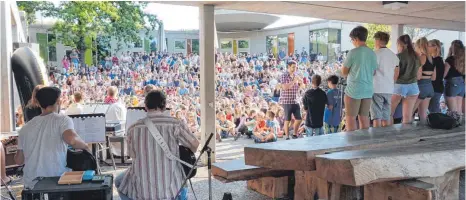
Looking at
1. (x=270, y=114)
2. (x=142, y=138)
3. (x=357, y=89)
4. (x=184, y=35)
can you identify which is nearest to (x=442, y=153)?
(x=357, y=89)

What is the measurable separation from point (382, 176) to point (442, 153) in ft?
2.05

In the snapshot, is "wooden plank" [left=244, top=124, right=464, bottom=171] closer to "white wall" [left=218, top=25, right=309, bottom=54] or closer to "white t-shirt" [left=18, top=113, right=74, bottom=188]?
"white t-shirt" [left=18, top=113, right=74, bottom=188]

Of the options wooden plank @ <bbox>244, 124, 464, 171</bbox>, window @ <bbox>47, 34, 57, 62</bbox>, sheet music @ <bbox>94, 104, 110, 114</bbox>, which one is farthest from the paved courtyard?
window @ <bbox>47, 34, 57, 62</bbox>

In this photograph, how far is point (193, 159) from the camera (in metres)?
3.38

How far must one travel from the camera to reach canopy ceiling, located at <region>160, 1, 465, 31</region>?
6.39 meters

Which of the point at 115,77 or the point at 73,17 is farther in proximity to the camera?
the point at 73,17

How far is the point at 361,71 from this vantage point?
4793 millimetres

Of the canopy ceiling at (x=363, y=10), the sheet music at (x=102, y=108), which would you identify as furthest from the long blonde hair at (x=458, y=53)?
the sheet music at (x=102, y=108)

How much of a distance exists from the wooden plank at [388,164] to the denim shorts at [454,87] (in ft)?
10.3

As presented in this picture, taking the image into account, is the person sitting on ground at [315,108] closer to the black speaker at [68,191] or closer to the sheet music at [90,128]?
the sheet music at [90,128]

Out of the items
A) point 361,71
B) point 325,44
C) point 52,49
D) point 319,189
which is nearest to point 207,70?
point 361,71

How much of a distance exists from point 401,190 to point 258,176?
1.52 metres

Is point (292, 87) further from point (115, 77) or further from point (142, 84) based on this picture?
point (115, 77)

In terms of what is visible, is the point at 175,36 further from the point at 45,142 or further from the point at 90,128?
the point at 45,142
